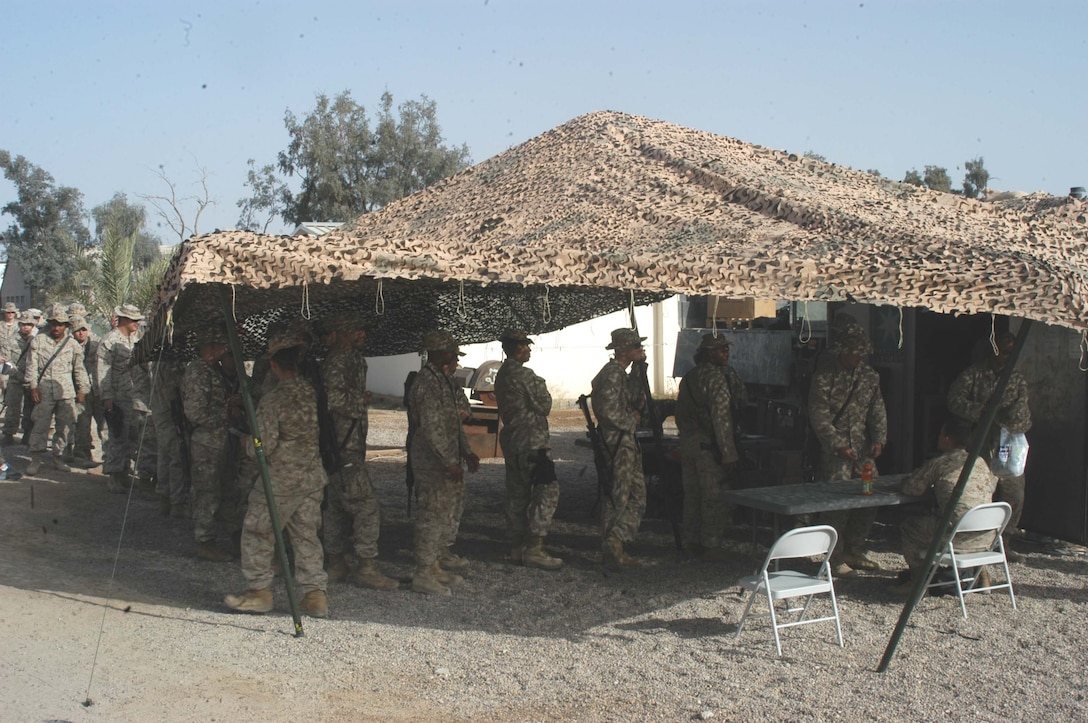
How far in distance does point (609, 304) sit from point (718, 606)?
4.57 m

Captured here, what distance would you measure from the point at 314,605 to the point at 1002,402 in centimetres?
520

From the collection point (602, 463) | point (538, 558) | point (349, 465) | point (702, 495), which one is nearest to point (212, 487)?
point (349, 465)

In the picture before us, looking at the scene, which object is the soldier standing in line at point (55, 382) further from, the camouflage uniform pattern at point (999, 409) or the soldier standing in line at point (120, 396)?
the camouflage uniform pattern at point (999, 409)

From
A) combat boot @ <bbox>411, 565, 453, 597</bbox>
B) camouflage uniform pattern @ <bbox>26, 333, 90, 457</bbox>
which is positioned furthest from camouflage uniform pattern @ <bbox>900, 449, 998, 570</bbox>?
camouflage uniform pattern @ <bbox>26, 333, 90, 457</bbox>

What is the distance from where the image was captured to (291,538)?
21.3ft

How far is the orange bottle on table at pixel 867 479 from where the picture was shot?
680 cm

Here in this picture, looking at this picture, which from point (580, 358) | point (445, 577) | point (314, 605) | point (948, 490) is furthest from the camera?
point (580, 358)

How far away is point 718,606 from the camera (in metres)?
6.88

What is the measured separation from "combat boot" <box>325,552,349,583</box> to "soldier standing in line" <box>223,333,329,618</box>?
2.88 ft

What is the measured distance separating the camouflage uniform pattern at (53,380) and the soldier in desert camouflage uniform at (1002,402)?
9695mm

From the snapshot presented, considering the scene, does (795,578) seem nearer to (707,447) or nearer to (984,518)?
(984,518)

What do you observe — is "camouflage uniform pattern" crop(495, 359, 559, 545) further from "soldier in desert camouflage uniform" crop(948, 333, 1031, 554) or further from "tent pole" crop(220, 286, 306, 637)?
"soldier in desert camouflage uniform" crop(948, 333, 1031, 554)

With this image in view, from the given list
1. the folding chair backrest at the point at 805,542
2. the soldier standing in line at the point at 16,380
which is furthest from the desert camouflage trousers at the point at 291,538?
the soldier standing in line at the point at 16,380

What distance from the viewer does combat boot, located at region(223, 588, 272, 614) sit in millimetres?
6531
